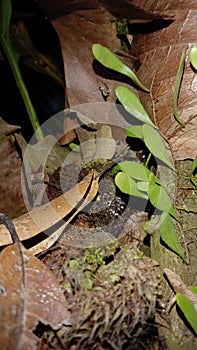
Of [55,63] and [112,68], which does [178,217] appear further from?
[55,63]

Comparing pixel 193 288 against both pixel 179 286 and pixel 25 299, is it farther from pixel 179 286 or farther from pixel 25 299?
pixel 25 299

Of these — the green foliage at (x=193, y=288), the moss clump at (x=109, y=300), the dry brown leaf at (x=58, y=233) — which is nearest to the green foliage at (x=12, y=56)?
Answer: the dry brown leaf at (x=58, y=233)

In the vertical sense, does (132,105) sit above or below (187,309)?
above

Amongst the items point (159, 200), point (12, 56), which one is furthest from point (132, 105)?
point (12, 56)

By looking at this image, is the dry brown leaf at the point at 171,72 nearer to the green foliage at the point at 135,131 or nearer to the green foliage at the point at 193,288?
the green foliage at the point at 135,131

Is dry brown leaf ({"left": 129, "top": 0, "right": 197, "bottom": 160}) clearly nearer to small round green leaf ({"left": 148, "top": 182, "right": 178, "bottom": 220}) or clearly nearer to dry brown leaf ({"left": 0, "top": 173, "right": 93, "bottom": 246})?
small round green leaf ({"left": 148, "top": 182, "right": 178, "bottom": 220})

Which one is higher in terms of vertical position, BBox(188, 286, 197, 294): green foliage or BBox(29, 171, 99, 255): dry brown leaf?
BBox(29, 171, 99, 255): dry brown leaf

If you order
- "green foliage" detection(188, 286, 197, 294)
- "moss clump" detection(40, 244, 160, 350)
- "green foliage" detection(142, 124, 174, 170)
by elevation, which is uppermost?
"green foliage" detection(142, 124, 174, 170)

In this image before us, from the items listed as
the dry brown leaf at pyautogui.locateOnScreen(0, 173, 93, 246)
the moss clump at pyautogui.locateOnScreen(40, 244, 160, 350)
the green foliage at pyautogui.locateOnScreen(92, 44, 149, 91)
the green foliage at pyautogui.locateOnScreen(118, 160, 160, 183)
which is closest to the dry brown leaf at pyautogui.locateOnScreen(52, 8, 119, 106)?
the green foliage at pyautogui.locateOnScreen(92, 44, 149, 91)
